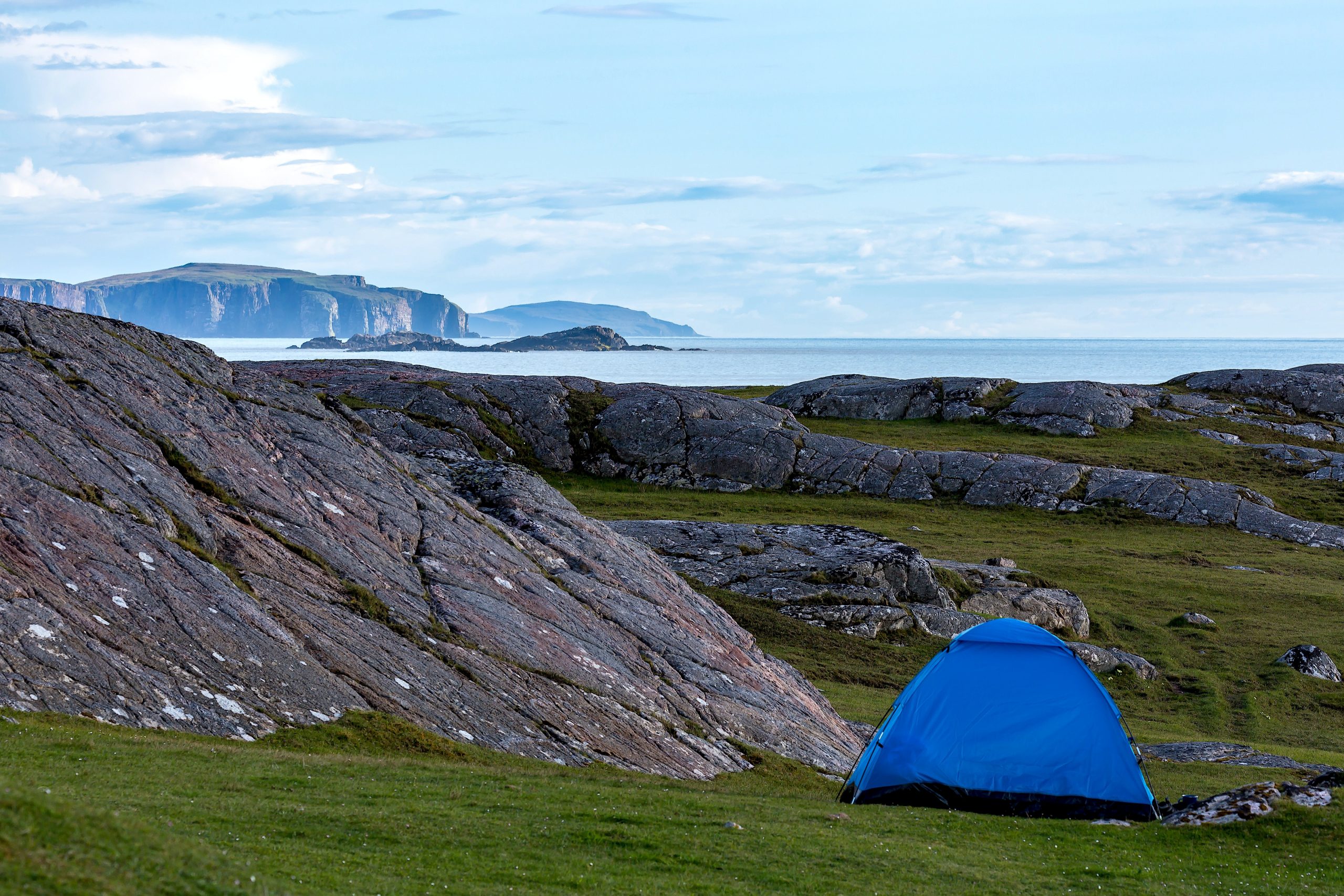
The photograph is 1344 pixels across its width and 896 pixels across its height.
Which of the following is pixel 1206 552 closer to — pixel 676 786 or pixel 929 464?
pixel 929 464

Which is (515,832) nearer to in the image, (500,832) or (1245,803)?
(500,832)

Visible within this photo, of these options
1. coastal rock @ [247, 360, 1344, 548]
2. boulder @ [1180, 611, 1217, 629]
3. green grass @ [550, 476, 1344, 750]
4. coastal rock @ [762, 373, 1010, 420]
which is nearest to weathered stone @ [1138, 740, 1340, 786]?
green grass @ [550, 476, 1344, 750]

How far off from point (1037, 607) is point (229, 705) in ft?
140

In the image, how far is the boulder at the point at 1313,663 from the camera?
155 feet

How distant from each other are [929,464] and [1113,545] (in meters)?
17.1

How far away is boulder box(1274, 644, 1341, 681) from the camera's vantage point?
155ft

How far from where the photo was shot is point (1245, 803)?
20344 mm

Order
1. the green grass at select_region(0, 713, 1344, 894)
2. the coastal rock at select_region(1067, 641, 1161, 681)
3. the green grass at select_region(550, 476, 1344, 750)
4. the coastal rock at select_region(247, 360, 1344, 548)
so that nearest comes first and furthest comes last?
the green grass at select_region(0, 713, 1344, 894) < the green grass at select_region(550, 476, 1344, 750) < the coastal rock at select_region(1067, 641, 1161, 681) < the coastal rock at select_region(247, 360, 1344, 548)

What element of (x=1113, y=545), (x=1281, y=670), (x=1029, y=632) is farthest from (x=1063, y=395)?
(x=1029, y=632)

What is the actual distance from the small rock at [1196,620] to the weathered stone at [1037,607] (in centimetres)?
580

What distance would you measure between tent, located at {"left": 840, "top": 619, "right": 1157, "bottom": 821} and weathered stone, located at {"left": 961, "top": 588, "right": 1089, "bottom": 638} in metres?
28.7

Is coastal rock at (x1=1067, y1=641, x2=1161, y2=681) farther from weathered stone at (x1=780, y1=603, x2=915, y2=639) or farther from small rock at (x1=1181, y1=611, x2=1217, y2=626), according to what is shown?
weathered stone at (x1=780, y1=603, x2=915, y2=639)

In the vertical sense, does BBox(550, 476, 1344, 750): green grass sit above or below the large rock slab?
below

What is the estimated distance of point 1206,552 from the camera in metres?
70.9
